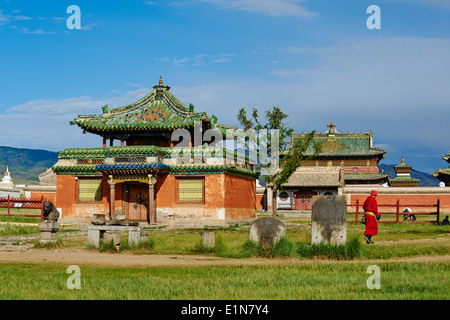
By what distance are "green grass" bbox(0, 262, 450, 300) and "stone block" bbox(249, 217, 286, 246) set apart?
8.21 feet

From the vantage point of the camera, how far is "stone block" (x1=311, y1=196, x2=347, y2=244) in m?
16.6

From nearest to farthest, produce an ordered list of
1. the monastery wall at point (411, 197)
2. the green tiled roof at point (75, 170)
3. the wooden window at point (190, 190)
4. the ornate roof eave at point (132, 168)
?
the ornate roof eave at point (132, 168), the wooden window at point (190, 190), the green tiled roof at point (75, 170), the monastery wall at point (411, 197)

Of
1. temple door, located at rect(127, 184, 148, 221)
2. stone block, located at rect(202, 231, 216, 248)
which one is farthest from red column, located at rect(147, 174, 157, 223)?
stone block, located at rect(202, 231, 216, 248)

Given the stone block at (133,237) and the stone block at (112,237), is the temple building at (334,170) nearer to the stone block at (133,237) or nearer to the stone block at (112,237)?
the stone block at (133,237)

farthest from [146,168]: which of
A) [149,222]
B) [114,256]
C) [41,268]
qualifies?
[41,268]

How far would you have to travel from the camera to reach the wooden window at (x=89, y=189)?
41031 mm

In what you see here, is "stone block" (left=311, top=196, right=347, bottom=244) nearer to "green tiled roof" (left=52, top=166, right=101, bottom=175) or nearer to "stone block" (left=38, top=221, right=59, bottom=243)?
"stone block" (left=38, top=221, right=59, bottom=243)

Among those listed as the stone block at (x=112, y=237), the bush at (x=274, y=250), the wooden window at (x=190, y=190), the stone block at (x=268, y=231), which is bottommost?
the bush at (x=274, y=250)

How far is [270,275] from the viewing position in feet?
41.4

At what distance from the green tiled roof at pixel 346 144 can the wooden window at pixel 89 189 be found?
114 feet

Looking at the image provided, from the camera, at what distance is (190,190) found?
3919 cm

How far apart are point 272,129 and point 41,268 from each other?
3192cm

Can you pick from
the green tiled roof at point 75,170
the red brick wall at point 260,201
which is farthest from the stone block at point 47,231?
the red brick wall at point 260,201
